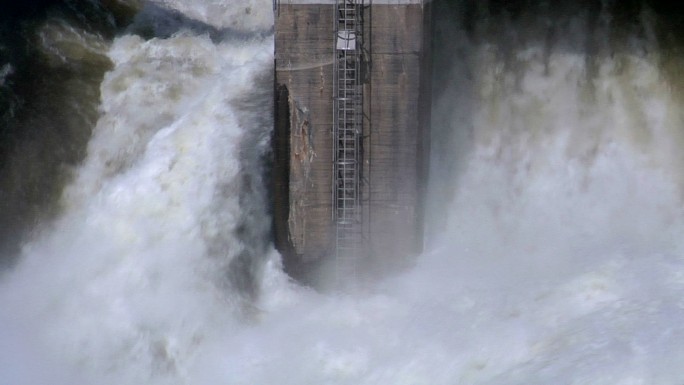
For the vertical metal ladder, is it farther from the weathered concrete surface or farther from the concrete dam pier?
the weathered concrete surface

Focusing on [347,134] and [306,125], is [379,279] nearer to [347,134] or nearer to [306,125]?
[347,134]

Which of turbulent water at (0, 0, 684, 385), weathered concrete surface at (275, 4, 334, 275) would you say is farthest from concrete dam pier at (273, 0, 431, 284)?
turbulent water at (0, 0, 684, 385)

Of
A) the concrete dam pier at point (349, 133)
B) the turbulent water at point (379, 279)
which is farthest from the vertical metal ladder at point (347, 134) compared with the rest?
the turbulent water at point (379, 279)

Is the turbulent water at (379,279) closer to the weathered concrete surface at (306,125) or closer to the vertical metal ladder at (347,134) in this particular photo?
the weathered concrete surface at (306,125)

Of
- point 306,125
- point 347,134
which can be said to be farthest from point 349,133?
point 306,125

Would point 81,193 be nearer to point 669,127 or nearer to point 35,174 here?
point 35,174

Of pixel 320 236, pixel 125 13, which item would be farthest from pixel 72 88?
pixel 320 236
